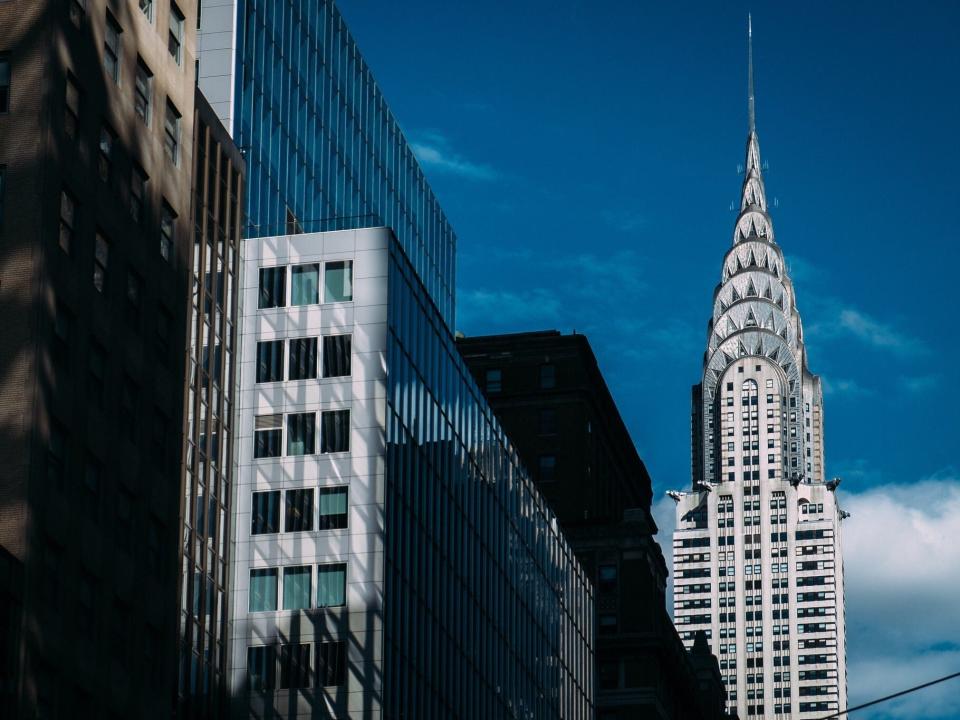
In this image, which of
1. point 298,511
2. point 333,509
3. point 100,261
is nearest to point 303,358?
point 298,511

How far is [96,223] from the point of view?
59.3 meters

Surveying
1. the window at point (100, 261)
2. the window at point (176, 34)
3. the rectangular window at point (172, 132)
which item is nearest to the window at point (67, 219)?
the window at point (100, 261)

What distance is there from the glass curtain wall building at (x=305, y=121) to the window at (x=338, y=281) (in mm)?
3245

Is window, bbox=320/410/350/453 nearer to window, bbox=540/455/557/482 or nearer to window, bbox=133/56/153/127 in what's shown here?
window, bbox=133/56/153/127

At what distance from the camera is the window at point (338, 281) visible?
87.4 m

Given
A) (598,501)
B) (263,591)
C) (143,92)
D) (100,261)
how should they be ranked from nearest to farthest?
(100,261) < (143,92) < (263,591) < (598,501)

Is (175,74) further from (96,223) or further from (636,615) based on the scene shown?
(636,615)

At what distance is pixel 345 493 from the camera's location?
279 feet

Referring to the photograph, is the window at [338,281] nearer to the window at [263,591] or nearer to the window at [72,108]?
the window at [263,591]

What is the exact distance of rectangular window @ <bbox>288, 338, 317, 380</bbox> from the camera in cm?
8681

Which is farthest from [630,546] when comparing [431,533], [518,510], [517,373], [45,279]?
[45,279]

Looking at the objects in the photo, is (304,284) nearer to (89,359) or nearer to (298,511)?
(298,511)

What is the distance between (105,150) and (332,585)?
92.9 feet

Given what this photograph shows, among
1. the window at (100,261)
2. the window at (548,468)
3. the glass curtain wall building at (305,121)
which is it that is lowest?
the window at (100,261)
